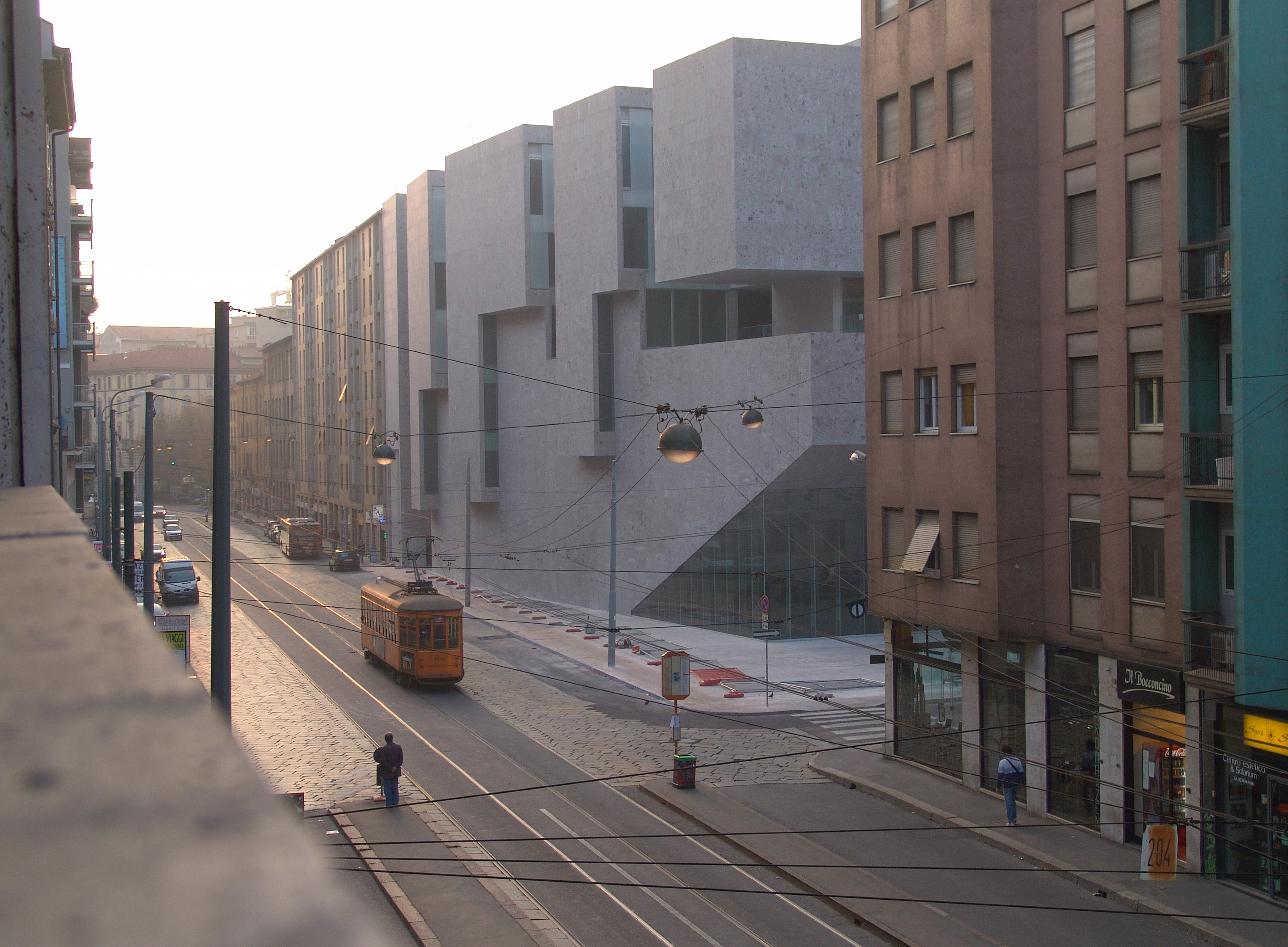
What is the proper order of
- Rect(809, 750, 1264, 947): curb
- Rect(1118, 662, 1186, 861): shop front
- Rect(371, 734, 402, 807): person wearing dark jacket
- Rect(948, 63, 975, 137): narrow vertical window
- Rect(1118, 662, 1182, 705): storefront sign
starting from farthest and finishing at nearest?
Rect(948, 63, 975, 137): narrow vertical window
Rect(371, 734, 402, 807): person wearing dark jacket
Rect(1118, 662, 1182, 705): storefront sign
Rect(1118, 662, 1186, 861): shop front
Rect(809, 750, 1264, 947): curb

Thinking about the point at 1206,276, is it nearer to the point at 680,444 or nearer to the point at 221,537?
the point at 680,444

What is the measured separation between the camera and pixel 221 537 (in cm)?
1303

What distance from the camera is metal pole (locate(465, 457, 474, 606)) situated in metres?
50.3

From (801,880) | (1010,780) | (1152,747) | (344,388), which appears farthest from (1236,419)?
(344,388)

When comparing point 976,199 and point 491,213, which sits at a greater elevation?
point 491,213

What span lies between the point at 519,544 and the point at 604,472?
10446 mm

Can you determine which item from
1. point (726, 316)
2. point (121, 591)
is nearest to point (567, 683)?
point (726, 316)

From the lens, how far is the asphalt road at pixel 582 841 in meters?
17.1

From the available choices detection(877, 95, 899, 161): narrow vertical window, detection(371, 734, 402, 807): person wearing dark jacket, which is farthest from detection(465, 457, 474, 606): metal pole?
detection(877, 95, 899, 161): narrow vertical window

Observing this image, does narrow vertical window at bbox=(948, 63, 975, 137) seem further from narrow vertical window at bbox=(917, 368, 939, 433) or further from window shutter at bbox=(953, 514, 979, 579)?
window shutter at bbox=(953, 514, 979, 579)

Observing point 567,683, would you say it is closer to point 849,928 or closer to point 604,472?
point 604,472

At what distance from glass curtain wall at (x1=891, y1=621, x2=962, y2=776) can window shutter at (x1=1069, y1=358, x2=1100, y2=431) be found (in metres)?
5.44

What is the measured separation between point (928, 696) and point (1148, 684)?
21.5 ft

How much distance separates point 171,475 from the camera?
129500 millimetres
